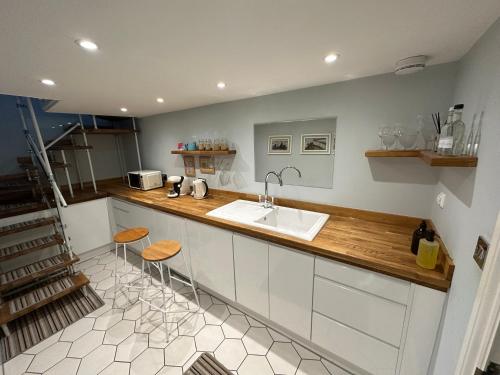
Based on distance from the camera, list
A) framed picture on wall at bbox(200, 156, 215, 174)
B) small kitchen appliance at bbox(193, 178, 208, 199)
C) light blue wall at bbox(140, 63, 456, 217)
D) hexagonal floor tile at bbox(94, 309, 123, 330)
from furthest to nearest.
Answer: framed picture on wall at bbox(200, 156, 215, 174) → small kitchen appliance at bbox(193, 178, 208, 199) → hexagonal floor tile at bbox(94, 309, 123, 330) → light blue wall at bbox(140, 63, 456, 217)

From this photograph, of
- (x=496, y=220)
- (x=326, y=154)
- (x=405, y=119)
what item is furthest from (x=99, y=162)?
(x=496, y=220)

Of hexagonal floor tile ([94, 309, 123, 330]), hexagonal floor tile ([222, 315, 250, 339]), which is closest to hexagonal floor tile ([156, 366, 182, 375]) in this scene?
hexagonal floor tile ([222, 315, 250, 339])

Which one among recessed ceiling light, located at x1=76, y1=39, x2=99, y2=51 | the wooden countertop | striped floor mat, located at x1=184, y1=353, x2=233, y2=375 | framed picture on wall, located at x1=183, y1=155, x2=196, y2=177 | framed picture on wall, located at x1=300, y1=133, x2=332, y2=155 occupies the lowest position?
striped floor mat, located at x1=184, y1=353, x2=233, y2=375

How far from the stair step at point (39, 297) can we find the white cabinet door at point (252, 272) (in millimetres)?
1729

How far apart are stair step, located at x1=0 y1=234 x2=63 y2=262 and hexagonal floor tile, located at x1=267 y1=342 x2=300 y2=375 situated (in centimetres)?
239

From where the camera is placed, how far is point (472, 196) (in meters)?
0.82

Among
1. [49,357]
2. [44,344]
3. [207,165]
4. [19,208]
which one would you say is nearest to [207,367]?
[49,357]

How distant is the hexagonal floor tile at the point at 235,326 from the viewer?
1.66 metres

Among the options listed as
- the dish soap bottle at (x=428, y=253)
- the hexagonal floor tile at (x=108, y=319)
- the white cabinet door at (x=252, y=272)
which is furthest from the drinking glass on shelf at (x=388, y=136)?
the hexagonal floor tile at (x=108, y=319)

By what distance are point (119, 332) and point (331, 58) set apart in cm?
257

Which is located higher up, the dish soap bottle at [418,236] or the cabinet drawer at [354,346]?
the dish soap bottle at [418,236]

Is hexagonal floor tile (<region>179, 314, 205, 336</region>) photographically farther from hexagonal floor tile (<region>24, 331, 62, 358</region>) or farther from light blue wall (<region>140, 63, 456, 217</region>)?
light blue wall (<region>140, 63, 456, 217</region>)

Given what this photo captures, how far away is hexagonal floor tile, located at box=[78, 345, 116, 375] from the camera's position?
141 cm

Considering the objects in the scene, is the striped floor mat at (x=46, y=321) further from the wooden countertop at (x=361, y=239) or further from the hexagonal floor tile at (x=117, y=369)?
the wooden countertop at (x=361, y=239)
